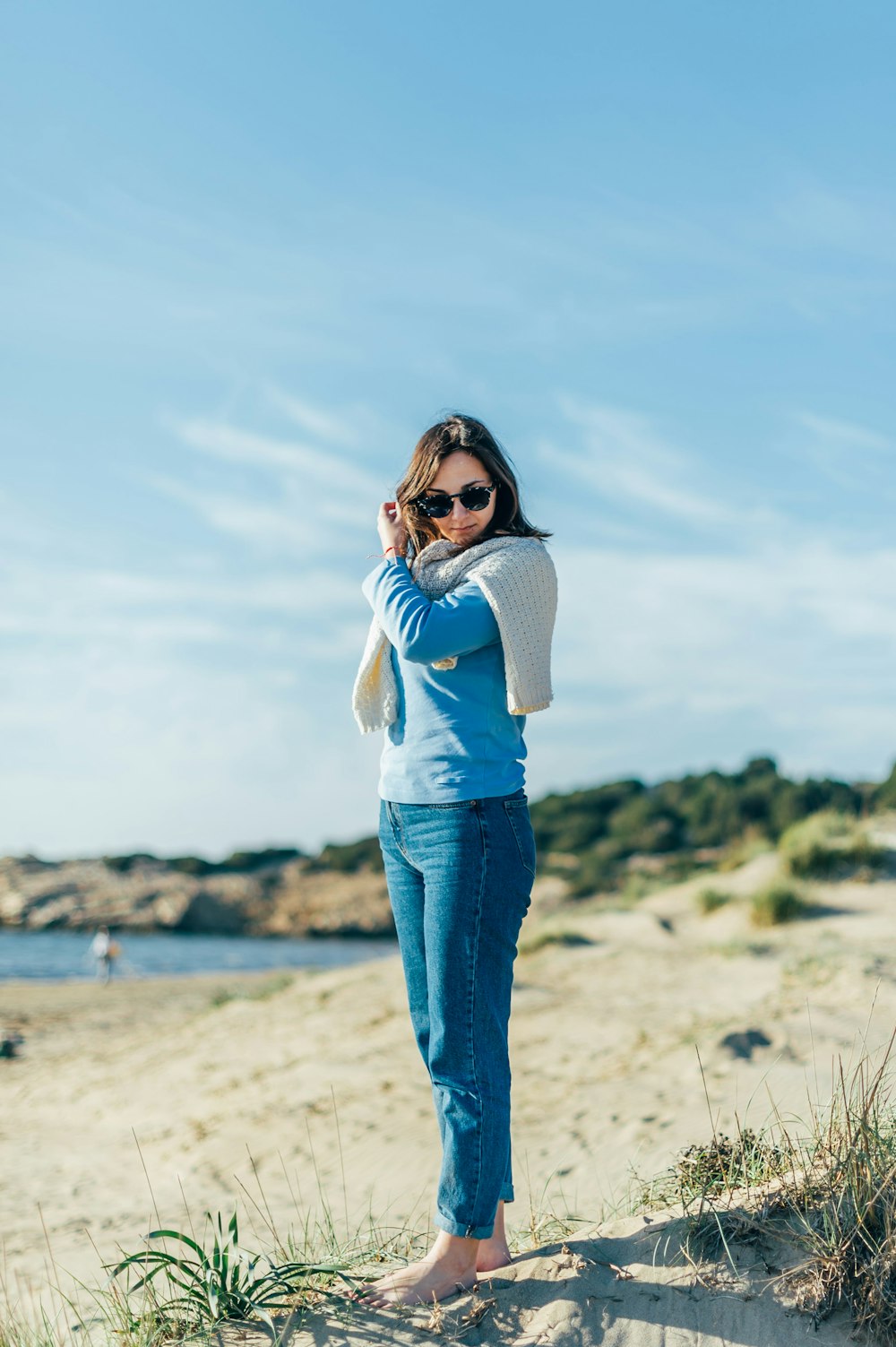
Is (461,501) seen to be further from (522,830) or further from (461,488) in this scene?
(522,830)

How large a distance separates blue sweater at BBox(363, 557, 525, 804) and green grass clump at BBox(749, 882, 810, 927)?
11.0 metres

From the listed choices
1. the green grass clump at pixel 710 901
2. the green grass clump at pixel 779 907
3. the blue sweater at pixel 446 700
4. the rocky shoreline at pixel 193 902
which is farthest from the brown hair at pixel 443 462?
the rocky shoreline at pixel 193 902

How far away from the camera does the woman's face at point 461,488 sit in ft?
10.3

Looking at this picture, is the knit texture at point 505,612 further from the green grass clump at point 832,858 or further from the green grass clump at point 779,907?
the green grass clump at point 832,858

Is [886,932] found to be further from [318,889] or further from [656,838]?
[318,889]

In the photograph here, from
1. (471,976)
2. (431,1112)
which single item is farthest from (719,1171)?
(431,1112)

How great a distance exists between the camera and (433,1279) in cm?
291

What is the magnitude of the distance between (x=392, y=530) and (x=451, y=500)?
193 millimetres

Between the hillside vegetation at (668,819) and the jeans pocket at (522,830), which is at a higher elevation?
the jeans pocket at (522,830)

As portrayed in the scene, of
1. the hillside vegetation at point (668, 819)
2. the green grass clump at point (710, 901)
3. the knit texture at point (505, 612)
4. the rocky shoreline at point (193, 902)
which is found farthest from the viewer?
the rocky shoreline at point (193, 902)

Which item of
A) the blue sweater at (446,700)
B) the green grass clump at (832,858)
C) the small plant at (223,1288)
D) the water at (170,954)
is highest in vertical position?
the blue sweater at (446,700)

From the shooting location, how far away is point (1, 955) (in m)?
25.2

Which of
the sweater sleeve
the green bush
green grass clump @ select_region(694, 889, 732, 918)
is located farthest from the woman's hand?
the green bush

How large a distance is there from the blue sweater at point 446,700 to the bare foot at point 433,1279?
114 cm
